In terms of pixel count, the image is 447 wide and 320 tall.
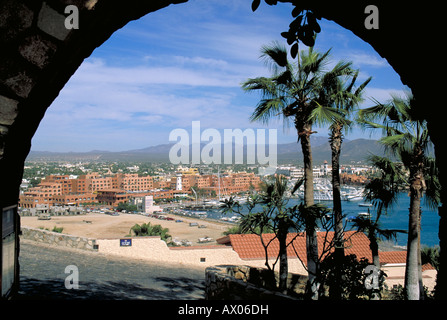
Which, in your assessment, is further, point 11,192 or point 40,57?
point 11,192

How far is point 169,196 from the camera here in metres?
108

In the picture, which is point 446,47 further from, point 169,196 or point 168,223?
point 169,196

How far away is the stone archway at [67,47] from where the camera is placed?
1147 millimetres

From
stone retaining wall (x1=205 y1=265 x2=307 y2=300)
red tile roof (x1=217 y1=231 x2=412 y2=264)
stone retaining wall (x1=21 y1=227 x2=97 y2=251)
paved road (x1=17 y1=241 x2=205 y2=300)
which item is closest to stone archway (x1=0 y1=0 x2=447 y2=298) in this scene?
stone retaining wall (x1=205 y1=265 x2=307 y2=300)

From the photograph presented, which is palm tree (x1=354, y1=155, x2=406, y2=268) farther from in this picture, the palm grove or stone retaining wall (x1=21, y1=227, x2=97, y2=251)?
stone retaining wall (x1=21, y1=227, x2=97, y2=251)

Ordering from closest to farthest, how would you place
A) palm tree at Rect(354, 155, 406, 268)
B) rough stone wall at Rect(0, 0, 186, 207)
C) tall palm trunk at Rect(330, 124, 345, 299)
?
rough stone wall at Rect(0, 0, 186, 207) < tall palm trunk at Rect(330, 124, 345, 299) < palm tree at Rect(354, 155, 406, 268)

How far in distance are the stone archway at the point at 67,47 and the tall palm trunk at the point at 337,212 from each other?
466 cm

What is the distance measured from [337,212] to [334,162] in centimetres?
153

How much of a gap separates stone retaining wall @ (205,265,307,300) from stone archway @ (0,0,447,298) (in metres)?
3.99

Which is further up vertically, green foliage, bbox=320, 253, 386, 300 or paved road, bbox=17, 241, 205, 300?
green foliage, bbox=320, 253, 386, 300

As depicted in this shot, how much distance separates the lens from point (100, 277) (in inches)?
336

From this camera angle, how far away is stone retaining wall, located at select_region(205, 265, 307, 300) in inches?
221

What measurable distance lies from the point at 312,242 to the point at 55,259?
655 centimetres
